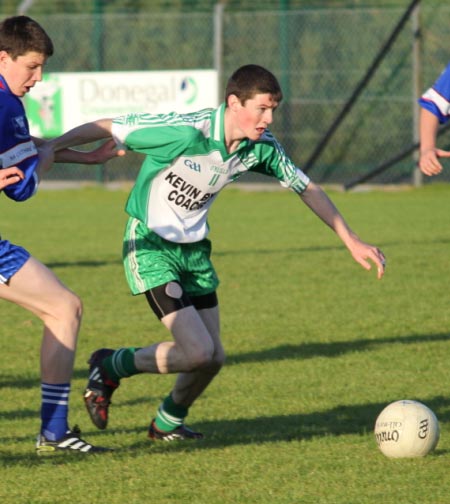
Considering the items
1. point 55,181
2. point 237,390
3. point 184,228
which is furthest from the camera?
point 55,181

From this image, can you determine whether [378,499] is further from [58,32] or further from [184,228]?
[58,32]

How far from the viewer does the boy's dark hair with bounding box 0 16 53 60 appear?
5.49 metres

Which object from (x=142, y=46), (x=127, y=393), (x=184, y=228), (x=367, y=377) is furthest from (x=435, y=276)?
(x=142, y=46)

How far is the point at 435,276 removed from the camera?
12.1 meters

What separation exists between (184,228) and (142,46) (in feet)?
57.5

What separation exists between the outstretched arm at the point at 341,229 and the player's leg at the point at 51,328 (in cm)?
128

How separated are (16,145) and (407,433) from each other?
2163mm

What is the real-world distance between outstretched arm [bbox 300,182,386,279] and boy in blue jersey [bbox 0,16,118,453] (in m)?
1.28

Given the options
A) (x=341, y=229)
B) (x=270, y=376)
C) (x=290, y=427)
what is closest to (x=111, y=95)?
(x=270, y=376)

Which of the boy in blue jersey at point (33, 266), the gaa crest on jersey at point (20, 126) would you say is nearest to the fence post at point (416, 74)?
the boy in blue jersey at point (33, 266)

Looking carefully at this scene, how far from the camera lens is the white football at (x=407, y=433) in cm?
576

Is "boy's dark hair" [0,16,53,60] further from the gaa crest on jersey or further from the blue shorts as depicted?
the blue shorts

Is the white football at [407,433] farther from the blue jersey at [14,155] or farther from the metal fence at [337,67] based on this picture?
the metal fence at [337,67]

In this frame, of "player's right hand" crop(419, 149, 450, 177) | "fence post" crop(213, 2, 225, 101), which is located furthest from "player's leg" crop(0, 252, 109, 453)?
"fence post" crop(213, 2, 225, 101)
